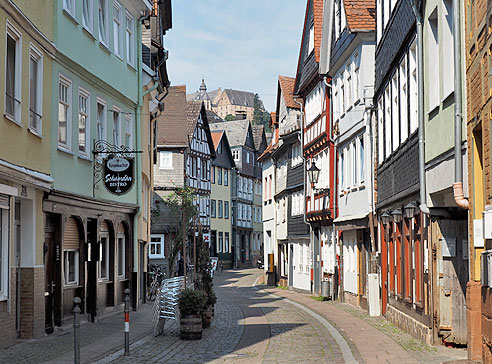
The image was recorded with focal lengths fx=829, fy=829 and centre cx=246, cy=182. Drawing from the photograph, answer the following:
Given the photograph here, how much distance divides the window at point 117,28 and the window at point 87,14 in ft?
7.56

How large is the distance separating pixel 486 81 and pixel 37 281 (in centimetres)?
978

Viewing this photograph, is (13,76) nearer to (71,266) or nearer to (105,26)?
(71,266)

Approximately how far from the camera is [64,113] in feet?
61.7

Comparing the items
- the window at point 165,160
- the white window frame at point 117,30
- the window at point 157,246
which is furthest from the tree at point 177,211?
the white window frame at point 117,30

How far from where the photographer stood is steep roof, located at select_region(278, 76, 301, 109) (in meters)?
43.3

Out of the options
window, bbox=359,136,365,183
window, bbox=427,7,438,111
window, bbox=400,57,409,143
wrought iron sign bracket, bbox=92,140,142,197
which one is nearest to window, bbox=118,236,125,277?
wrought iron sign bracket, bbox=92,140,142,197

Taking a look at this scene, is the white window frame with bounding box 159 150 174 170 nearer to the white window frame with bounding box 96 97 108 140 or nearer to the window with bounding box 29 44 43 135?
the white window frame with bounding box 96 97 108 140

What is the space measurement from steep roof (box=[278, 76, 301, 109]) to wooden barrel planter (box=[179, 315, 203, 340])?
26.8 meters

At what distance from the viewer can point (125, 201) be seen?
24.2m

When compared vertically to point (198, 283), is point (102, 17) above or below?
above

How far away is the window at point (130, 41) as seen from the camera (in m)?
24.6

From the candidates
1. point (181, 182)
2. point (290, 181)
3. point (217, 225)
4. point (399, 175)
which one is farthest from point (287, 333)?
point (217, 225)

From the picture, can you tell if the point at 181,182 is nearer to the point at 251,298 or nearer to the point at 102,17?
the point at 251,298

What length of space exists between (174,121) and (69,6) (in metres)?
40.9
